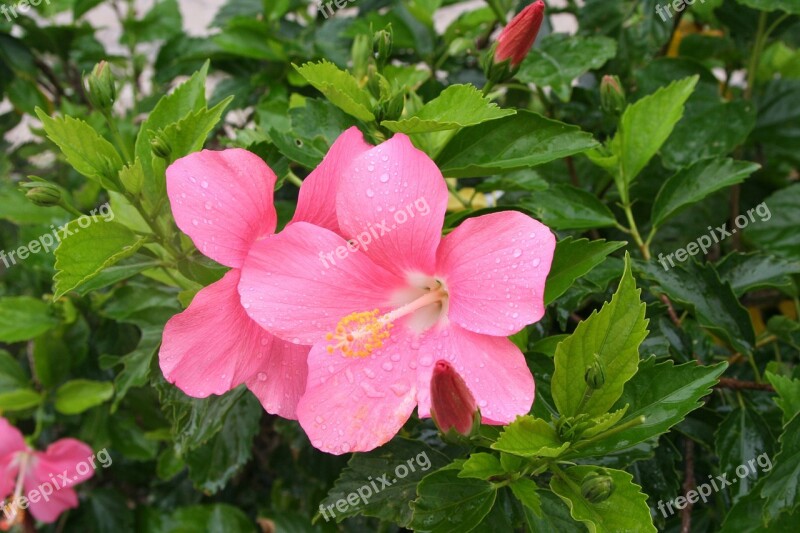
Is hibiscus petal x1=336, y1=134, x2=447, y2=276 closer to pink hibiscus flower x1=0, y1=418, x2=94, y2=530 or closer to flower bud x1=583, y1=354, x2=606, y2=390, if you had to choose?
flower bud x1=583, y1=354, x2=606, y2=390

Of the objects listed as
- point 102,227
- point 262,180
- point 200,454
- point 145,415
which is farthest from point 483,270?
point 145,415

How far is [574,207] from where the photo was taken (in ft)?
3.02

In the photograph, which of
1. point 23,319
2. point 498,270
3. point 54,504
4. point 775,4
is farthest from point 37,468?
point 775,4

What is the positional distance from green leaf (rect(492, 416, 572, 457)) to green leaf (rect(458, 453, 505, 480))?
0.13 feet

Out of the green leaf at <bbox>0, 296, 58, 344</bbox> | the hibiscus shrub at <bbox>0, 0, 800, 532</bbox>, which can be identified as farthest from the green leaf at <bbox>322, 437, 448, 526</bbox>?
the green leaf at <bbox>0, 296, 58, 344</bbox>

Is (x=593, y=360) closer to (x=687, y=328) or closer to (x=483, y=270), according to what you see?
(x=483, y=270)

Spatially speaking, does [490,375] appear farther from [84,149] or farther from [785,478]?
[84,149]

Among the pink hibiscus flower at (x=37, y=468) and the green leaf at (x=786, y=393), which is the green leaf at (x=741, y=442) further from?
the pink hibiscus flower at (x=37, y=468)

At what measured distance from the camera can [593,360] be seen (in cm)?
64

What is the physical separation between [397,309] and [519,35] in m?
0.34

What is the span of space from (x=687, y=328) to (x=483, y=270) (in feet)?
1.45

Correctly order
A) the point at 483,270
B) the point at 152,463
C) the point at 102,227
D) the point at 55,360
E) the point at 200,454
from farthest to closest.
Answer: the point at 152,463, the point at 55,360, the point at 200,454, the point at 102,227, the point at 483,270

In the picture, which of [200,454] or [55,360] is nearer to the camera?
[200,454]

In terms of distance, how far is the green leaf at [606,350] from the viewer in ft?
2.10
